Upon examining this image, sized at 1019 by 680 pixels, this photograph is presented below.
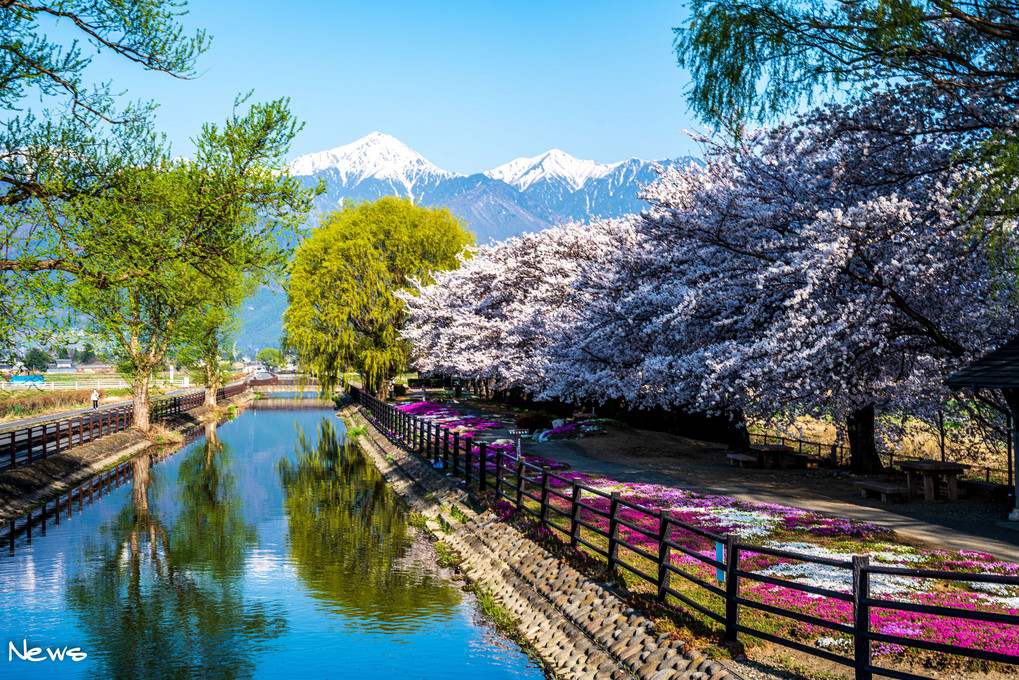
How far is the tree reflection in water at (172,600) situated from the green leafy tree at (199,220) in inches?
185

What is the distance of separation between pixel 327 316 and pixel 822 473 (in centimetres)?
3403

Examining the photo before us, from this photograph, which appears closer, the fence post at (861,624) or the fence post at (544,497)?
the fence post at (861,624)

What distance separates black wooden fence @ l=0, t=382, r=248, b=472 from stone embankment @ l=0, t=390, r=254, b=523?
13.1 inches

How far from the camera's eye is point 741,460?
2441 cm

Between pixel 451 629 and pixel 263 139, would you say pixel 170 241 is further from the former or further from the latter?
pixel 451 629

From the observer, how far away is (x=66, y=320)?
12.9 m

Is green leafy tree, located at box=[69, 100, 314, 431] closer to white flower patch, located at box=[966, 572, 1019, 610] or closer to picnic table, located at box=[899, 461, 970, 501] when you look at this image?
white flower patch, located at box=[966, 572, 1019, 610]

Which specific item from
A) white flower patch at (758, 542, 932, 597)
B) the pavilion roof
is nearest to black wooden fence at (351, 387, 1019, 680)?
white flower patch at (758, 542, 932, 597)

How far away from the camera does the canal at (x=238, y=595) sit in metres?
11.1

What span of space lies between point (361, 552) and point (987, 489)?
14107 mm

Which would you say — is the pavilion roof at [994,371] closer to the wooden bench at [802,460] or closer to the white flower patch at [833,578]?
the white flower patch at [833,578]

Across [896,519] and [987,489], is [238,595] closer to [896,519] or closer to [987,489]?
[896,519]

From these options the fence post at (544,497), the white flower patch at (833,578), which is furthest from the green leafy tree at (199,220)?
the white flower patch at (833,578)

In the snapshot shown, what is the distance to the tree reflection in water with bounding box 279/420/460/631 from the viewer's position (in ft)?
46.2
